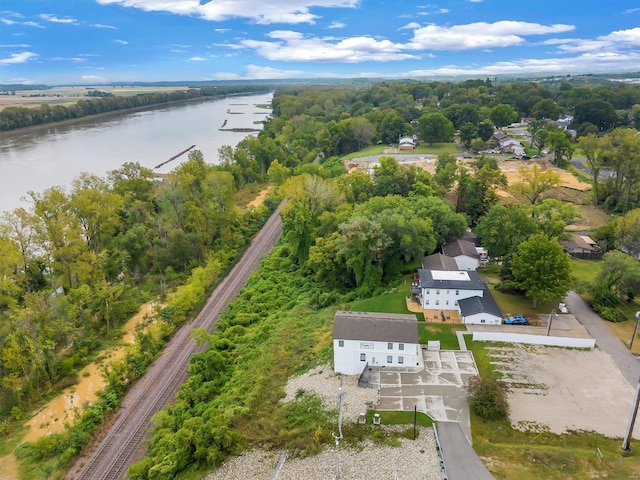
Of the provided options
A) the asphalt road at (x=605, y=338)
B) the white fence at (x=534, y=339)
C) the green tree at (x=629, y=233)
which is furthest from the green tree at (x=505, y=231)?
the white fence at (x=534, y=339)

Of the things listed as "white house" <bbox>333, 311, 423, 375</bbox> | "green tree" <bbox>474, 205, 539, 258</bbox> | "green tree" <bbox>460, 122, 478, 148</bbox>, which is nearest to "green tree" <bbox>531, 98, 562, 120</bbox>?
"green tree" <bbox>460, 122, 478, 148</bbox>

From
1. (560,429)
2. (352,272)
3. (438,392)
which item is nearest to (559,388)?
(560,429)

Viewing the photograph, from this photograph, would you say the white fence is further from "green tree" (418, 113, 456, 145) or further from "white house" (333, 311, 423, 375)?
"green tree" (418, 113, 456, 145)

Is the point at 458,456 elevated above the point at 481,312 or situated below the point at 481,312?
below

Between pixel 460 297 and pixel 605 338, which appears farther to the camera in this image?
pixel 460 297

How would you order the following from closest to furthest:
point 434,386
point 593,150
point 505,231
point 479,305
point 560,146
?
point 434,386 → point 479,305 → point 505,231 → point 593,150 → point 560,146

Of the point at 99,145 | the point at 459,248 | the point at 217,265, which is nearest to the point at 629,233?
the point at 459,248

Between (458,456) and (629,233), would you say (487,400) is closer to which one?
(458,456)
